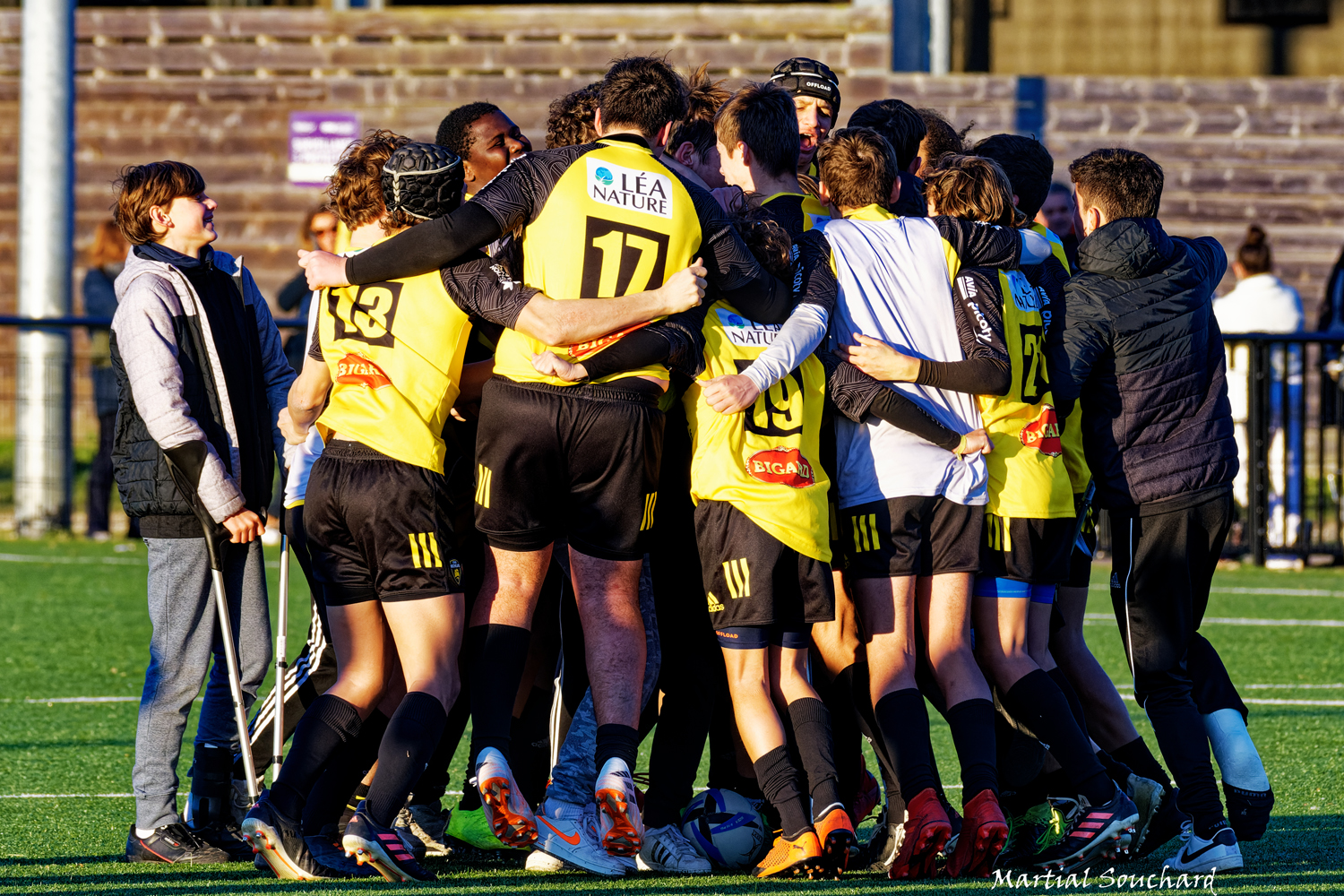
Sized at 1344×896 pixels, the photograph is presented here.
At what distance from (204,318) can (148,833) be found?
1.47 m

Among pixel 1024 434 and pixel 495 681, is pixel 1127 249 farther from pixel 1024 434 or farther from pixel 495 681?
pixel 495 681

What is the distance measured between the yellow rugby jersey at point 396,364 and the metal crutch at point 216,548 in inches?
16.3

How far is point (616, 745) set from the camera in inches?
172

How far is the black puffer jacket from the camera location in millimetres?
4805

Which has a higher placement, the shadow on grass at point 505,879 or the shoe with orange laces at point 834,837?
the shoe with orange laces at point 834,837

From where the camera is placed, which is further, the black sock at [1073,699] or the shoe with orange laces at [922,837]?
A: the black sock at [1073,699]

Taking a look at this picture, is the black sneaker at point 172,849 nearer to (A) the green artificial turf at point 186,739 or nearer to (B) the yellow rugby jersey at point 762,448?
(A) the green artificial turf at point 186,739

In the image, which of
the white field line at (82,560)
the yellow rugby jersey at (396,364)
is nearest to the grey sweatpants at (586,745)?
the yellow rugby jersey at (396,364)

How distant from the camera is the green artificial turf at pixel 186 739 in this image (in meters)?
4.29

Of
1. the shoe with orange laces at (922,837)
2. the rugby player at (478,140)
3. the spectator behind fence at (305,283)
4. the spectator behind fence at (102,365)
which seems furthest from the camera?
the spectator behind fence at (102,365)

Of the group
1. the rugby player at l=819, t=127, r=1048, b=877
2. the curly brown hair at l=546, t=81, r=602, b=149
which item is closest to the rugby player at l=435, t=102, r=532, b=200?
the curly brown hair at l=546, t=81, r=602, b=149

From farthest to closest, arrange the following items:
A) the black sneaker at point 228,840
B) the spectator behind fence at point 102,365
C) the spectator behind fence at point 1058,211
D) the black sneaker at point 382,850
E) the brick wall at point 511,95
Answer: the brick wall at point 511,95 < the spectator behind fence at point 102,365 < the spectator behind fence at point 1058,211 < the black sneaker at point 228,840 < the black sneaker at point 382,850

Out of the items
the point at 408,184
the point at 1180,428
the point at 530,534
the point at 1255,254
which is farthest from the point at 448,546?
the point at 1255,254

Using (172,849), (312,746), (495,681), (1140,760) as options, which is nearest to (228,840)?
(172,849)
